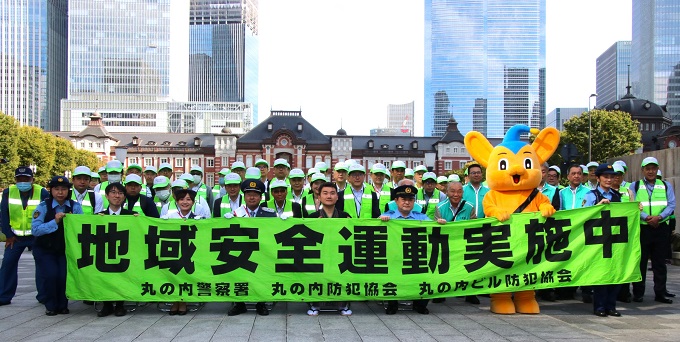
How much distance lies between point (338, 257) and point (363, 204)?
170 cm

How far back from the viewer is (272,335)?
653 centimetres

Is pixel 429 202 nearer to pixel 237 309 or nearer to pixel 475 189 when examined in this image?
pixel 475 189

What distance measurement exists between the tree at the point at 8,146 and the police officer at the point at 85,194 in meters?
41.8

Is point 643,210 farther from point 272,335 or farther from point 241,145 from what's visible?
point 241,145

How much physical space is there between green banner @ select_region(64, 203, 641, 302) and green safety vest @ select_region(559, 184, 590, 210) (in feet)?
5.00

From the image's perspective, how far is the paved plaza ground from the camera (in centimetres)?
646

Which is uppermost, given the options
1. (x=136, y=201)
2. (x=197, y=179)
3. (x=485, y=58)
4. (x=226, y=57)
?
(x=226, y=57)

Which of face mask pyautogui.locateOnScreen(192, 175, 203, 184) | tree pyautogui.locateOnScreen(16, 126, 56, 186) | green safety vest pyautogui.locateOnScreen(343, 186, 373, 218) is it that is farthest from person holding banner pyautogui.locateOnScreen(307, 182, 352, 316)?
tree pyautogui.locateOnScreen(16, 126, 56, 186)

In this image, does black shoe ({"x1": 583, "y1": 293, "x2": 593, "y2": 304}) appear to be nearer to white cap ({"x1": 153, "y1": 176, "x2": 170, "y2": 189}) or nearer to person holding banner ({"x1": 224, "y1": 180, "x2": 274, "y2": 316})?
person holding banner ({"x1": 224, "y1": 180, "x2": 274, "y2": 316})

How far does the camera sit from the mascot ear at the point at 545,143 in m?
7.81

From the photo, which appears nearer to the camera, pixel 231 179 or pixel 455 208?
pixel 455 208

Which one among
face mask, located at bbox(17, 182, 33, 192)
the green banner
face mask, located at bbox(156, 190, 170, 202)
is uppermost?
face mask, located at bbox(17, 182, 33, 192)

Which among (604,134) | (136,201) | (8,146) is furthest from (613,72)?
(136,201)

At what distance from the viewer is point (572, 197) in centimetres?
A: 948
